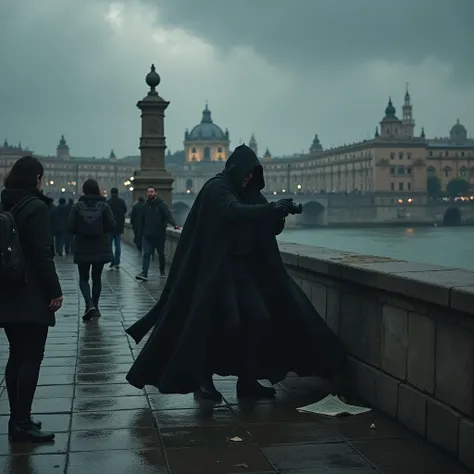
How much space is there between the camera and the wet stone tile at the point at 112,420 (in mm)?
5047

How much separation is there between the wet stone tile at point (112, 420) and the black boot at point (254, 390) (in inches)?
27.2

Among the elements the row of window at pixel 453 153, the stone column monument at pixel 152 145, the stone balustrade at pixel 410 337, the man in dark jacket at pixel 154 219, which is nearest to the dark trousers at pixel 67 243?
the stone column monument at pixel 152 145

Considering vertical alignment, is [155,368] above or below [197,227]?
below

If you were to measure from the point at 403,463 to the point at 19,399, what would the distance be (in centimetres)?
198

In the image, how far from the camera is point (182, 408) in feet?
18.2

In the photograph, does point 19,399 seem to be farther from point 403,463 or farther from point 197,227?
point 403,463

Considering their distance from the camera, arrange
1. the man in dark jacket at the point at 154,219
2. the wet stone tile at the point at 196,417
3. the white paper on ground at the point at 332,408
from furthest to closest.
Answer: the man in dark jacket at the point at 154,219 → the white paper on ground at the point at 332,408 → the wet stone tile at the point at 196,417

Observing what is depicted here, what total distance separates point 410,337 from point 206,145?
17194 cm

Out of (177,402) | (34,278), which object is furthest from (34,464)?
(177,402)

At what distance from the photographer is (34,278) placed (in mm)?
4762

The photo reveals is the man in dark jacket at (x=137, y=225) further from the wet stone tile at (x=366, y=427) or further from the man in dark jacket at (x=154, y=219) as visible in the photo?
the wet stone tile at (x=366, y=427)

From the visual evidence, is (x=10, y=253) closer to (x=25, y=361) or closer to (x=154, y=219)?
(x=25, y=361)

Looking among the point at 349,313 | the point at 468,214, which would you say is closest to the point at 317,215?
the point at 468,214

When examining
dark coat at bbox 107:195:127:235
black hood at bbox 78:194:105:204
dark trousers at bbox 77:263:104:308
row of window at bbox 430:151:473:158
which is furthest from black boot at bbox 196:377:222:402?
row of window at bbox 430:151:473:158
